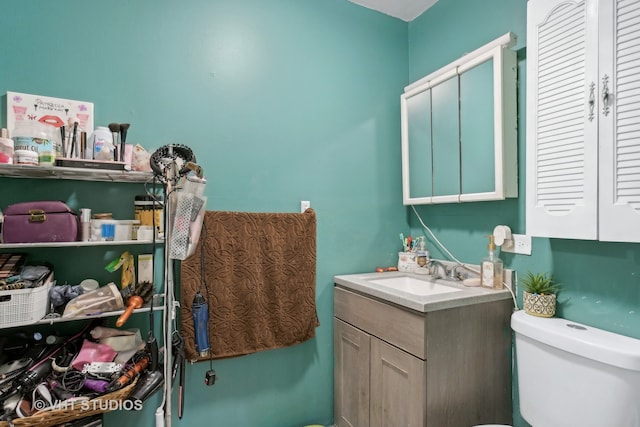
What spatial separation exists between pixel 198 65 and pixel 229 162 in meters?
0.50

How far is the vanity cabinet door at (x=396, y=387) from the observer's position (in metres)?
1.25

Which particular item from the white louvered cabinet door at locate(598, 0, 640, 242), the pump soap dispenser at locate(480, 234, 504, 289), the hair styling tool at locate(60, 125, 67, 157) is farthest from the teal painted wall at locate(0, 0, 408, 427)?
the white louvered cabinet door at locate(598, 0, 640, 242)

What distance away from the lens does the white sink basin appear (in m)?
1.66

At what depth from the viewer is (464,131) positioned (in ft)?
5.43

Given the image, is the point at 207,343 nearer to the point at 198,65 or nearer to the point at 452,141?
the point at 198,65

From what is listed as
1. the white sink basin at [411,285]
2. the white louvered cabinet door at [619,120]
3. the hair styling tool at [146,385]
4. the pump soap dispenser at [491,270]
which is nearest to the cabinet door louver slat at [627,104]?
the white louvered cabinet door at [619,120]

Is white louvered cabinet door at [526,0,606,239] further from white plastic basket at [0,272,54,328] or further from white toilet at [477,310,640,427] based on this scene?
white plastic basket at [0,272,54,328]

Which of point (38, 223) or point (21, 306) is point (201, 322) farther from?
point (38, 223)

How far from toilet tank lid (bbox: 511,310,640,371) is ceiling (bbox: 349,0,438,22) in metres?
1.88

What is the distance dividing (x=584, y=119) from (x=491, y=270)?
734 millimetres

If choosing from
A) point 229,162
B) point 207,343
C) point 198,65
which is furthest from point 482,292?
point 198,65

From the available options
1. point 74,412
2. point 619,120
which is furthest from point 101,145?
point 619,120

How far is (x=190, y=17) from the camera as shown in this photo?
1.57m

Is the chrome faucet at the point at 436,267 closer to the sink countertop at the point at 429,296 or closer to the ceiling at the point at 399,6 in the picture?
the sink countertop at the point at 429,296
